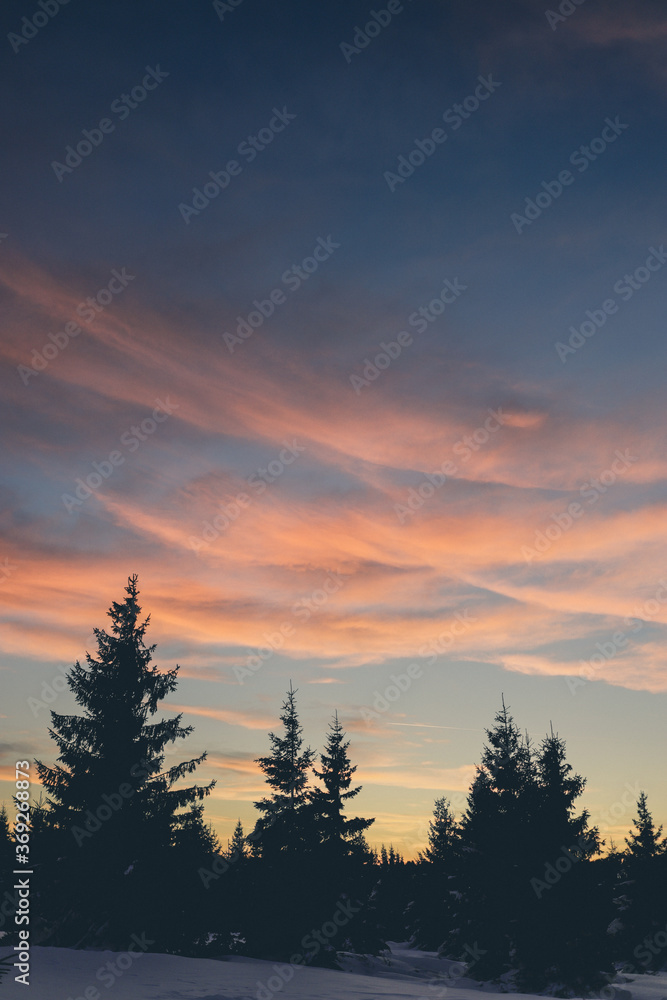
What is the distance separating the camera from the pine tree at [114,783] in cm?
2155

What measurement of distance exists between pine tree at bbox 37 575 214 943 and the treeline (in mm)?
44

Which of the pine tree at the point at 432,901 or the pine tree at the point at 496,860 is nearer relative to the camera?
the pine tree at the point at 496,860

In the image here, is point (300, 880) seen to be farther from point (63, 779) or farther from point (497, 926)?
point (63, 779)

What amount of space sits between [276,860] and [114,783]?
34.0ft

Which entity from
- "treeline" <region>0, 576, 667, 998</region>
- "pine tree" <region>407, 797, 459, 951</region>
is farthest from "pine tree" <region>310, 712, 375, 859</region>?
"pine tree" <region>407, 797, 459, 951</region>

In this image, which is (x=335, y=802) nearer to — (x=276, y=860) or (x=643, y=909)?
(x=276, y=860)

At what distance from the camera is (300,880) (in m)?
28.6

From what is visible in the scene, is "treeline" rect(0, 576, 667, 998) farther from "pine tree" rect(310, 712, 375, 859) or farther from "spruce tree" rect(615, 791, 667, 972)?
"spruce tree" rect(615, 791, 667, 972)

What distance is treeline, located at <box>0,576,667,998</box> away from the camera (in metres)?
21.7

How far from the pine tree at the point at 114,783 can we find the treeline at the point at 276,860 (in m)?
0.04

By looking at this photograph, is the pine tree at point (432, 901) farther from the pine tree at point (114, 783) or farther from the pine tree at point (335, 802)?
the pine tree at point (114, 783)

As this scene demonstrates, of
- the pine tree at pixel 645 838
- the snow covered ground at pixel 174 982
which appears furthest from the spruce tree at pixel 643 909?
the snow covered ground at pixel 174 982

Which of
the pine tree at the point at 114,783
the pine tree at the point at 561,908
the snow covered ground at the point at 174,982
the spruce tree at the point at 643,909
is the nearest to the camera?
the snow covered ground at the point at 174,982

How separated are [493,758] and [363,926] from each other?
9.68 meters
